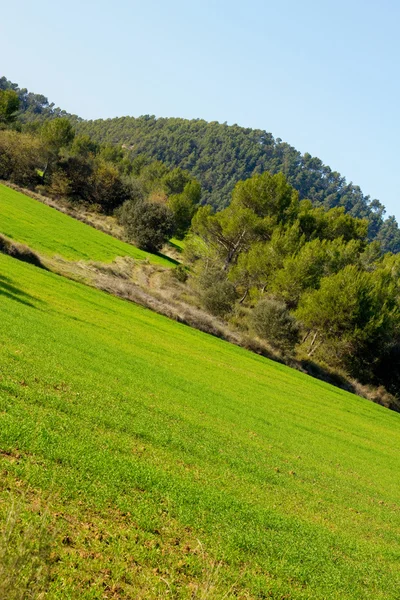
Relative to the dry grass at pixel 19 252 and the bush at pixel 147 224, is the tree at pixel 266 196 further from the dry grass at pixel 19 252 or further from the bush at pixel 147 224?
the dry grass at pixel 19 252

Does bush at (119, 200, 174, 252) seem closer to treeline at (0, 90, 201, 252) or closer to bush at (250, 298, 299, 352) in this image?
treeline at (0, 90, 201, 252)

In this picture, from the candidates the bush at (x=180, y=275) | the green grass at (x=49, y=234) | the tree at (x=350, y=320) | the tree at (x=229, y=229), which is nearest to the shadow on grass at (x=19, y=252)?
the green grass at (x=49, y=234)

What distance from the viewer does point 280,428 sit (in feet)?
57.3

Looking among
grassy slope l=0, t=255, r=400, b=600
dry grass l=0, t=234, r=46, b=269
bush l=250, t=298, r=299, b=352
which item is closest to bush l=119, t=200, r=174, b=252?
bush l=250, t=298, r=299, b=352

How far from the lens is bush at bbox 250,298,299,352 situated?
147ft

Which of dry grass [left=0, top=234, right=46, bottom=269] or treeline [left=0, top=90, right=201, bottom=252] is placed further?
treeline [left=0, top=90, right=201, bottom=252]

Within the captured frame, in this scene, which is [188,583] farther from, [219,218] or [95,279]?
[219,218]

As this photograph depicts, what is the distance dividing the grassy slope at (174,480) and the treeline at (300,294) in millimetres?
27568

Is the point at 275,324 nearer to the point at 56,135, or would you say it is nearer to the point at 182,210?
the point at 182,210

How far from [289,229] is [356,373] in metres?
20.0

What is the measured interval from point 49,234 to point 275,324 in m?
24.5

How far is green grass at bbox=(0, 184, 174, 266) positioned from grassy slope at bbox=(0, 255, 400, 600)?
20.7 m

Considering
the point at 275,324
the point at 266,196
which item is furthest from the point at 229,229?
the point at 275,324

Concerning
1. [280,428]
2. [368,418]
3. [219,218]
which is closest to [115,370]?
[280,428]
